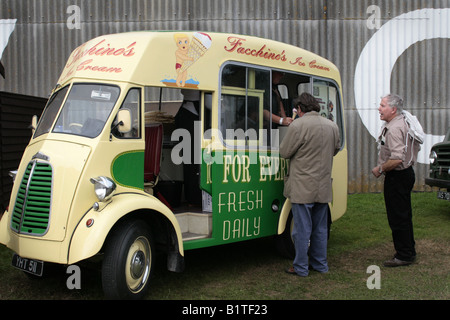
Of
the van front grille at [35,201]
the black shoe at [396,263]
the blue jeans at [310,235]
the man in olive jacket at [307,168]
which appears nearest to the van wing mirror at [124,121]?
the van front grille at [35,201]

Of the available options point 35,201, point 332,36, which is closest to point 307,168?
point 35,201

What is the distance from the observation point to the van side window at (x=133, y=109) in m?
5.14

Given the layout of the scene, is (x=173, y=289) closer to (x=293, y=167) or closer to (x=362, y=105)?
(x=293, y=167)

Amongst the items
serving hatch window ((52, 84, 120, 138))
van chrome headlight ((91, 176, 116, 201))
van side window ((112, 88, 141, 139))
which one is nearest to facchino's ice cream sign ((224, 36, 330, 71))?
van side window ((112, 88, 141, 139))

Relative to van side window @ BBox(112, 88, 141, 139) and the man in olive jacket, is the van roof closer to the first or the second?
van side window @ BBox(112, 88, 141, 139)

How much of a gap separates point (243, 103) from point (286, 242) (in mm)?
2073

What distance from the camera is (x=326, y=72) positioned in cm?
758

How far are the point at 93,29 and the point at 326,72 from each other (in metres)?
7.45

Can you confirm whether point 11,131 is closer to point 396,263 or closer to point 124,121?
→ point 124,121

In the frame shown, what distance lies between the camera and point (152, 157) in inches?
237

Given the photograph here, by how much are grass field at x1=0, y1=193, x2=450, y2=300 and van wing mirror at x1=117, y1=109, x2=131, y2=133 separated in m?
1.53

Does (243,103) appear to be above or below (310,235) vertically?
above

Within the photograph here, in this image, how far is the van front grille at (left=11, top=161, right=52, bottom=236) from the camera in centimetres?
470

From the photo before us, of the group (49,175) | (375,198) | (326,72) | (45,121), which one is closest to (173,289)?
(49,175)
